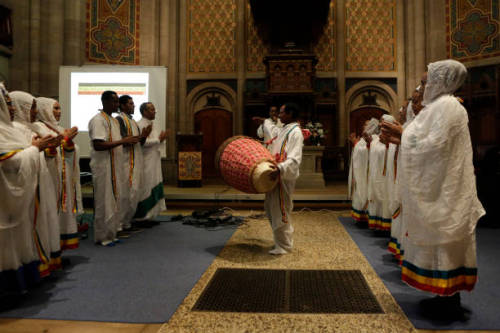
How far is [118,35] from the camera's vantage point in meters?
8.86

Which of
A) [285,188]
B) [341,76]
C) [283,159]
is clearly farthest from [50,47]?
A: [341,76]

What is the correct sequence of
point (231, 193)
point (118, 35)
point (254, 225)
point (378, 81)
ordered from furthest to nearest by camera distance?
point (378, 81)
point (118, 35)
point (231, 193)
point (254, 225)

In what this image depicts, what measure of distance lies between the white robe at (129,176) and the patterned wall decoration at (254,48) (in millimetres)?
5966

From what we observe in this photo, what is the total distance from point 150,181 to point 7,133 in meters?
2.63

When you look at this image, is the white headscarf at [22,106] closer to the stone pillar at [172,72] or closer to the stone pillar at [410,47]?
the stone pillar at [172,72]

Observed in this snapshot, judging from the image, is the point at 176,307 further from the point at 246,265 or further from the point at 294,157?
the point at 294,157

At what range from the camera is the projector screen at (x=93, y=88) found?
6.14 meters

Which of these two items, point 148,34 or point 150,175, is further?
point 148,34

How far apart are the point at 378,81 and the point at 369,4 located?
211cm

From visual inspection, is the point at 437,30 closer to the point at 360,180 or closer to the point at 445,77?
the point at 360,180

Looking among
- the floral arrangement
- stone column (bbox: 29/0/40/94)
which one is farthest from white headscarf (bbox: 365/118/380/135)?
stone column (bbox: 29/0/40/94)

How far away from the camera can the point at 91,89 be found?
619cm

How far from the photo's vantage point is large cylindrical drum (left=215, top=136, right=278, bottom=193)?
2.89 meters

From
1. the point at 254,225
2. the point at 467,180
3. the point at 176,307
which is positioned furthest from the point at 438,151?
the point at 254,225
